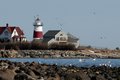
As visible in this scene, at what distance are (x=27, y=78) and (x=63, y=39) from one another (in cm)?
6073

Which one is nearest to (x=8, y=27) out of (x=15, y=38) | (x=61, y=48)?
Answer: (x=15, y=38)

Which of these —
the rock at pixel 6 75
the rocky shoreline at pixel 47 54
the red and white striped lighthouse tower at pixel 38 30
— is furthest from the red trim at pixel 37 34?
the rock at pixel 6 75

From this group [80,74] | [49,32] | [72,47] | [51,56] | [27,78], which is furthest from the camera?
[49,32]

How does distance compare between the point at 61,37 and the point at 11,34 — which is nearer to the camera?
the point at 11,34

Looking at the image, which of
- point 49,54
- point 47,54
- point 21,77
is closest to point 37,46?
point 47,54

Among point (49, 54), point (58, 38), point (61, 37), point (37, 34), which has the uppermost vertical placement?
point (37, 34)

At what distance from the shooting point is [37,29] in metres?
77.4

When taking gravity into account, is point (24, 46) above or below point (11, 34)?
below

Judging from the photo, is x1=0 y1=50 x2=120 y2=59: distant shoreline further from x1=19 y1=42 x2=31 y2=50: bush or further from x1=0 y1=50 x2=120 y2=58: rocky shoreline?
x1=19 y1=42 x2=31 y2=50: bush

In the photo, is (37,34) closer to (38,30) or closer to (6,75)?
(38,30)

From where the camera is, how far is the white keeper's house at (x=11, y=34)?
7679cm

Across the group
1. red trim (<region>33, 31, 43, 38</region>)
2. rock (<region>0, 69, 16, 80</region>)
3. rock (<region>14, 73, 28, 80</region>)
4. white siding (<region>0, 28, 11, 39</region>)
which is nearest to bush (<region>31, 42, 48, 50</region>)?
red trim (<region>33, 31, 43, 38</region>)

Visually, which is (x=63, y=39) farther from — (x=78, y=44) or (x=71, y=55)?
(x=71, y=55)

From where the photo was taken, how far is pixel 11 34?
253 feet
